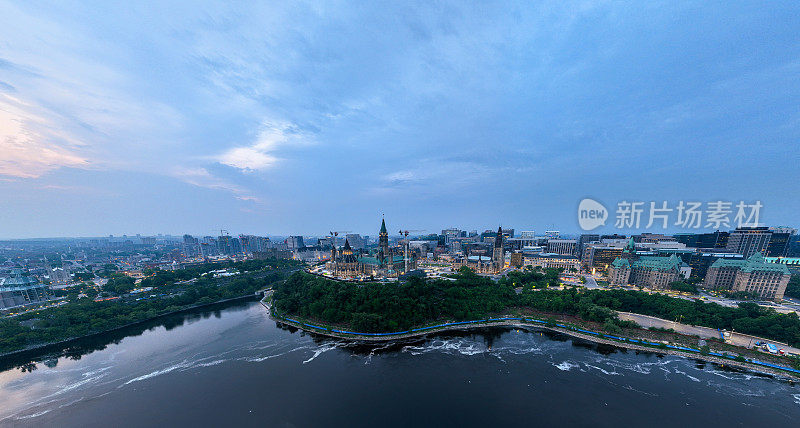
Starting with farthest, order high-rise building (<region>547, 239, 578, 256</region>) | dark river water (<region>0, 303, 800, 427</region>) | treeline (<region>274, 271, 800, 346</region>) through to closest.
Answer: high-rise building (<region>547, 239, 578, 256</region>) → treeline (<region>274, 271, 800, 346</region>) → dark river water (<region>0, 303, 800, 427</region>)

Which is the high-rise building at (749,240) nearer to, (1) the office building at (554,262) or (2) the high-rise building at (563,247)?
(2) the high-rise building at (563,247)

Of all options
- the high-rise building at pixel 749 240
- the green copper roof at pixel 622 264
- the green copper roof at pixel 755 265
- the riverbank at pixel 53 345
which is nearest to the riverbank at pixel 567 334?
the riverbank at pixel 53 345

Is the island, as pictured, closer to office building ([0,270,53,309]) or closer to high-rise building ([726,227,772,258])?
office building ([0,270,53,309])

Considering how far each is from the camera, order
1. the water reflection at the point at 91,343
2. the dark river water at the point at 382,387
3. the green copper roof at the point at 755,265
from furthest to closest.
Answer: the green copper roof at the point at 755,265, the water reflection at the point at 91,343, the dark river water at the point at 382,387

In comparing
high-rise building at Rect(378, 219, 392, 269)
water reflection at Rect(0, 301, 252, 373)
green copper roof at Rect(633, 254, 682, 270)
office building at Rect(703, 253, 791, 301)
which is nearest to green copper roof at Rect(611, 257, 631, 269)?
green copper roof at Rect(633, 254, 682, 270)

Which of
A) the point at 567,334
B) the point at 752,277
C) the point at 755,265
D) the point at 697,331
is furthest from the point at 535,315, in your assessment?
the point at 755,265

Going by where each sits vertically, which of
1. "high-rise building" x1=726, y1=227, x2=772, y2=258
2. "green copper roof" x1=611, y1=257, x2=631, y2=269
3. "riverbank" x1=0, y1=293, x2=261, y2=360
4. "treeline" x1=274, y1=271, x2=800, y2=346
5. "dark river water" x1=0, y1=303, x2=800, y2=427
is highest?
"high-rise building" x1=726, y1=227, x2=772, y2=258

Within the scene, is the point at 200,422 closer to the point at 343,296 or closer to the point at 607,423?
A: the point at 343,296
